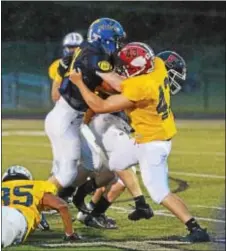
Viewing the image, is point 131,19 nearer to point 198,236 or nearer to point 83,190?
point 83,190

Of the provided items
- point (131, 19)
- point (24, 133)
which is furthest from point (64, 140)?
point (131, 19)

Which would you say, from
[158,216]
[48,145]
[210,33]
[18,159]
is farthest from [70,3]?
[158,216]

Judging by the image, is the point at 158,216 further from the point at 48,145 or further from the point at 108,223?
the point at 48,145

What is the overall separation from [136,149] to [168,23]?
13669 mm

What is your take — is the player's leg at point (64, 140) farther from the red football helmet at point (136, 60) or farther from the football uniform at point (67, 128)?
the red football helmet at point (136, 60)

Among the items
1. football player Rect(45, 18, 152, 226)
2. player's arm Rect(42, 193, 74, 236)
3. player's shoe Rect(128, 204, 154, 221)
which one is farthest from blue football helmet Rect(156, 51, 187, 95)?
player's arm Rect(42, 193, 74, 236)

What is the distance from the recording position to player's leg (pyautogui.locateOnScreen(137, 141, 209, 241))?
654 cm

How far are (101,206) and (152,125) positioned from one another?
101cm

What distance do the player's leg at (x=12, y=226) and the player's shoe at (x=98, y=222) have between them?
44.9 inches

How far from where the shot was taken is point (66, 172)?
715 cm

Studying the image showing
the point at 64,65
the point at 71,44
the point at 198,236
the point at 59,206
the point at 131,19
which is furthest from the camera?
the point at 131,19

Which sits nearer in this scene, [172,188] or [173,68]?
[173,68]

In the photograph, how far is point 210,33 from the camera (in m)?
23.2

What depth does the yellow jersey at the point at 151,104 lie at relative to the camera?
21.3 feet
